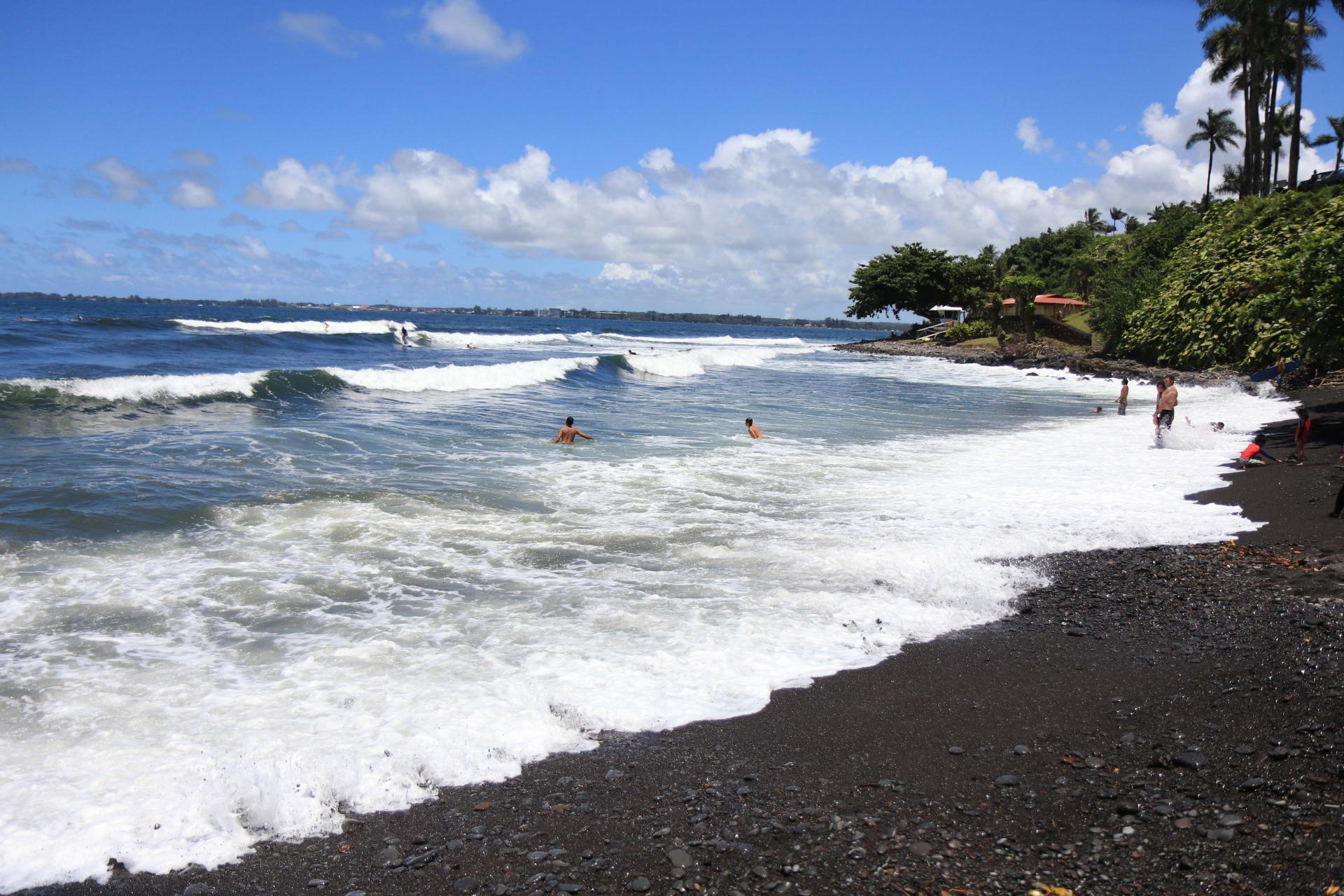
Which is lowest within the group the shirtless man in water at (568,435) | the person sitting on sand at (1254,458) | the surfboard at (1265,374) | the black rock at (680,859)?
the black rock at (680,859)

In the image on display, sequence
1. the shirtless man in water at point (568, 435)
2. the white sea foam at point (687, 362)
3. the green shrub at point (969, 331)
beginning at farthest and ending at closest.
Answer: the green shrub at point (969, 331) → the white sea foam at point (687, 362) → the shirtless man in water at point (568, 435)

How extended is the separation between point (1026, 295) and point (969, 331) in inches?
233

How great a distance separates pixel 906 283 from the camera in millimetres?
68000

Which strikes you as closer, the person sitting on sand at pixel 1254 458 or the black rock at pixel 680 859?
the black rock at pixel 680 859

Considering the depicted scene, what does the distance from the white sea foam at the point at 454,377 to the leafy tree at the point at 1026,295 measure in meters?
34.4

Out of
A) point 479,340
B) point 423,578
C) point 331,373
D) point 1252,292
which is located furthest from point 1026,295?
point 423,578

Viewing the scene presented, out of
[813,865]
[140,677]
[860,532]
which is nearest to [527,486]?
[860,532]

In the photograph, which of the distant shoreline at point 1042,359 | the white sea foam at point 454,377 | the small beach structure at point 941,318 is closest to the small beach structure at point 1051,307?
the distant shoreline at point 1042,359

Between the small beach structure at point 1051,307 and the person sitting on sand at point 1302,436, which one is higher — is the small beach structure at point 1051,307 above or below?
above

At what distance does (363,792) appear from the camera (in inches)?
173

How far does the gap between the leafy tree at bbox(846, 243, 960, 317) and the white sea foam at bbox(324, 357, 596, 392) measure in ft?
138

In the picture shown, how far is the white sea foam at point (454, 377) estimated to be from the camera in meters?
27.4

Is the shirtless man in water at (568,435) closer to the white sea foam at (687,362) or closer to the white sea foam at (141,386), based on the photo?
the white sea foam at (141,386)

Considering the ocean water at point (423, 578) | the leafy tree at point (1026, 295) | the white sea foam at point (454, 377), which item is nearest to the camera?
the ocean water at point (423, 578)
